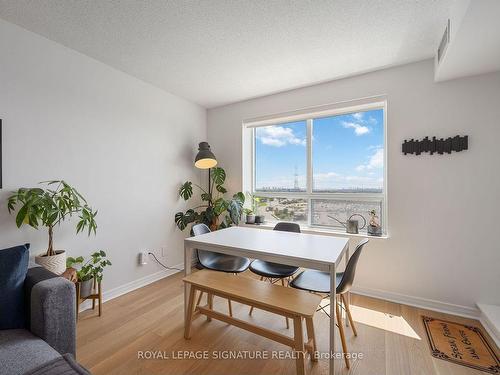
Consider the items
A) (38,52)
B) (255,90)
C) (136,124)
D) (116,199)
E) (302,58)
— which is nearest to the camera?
(38,52)

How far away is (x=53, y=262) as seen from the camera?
1.83 m

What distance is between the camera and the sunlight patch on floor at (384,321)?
1.94 metres

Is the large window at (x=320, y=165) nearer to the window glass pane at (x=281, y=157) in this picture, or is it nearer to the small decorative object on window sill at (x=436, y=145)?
the window glass pane at (x=281, y=157)

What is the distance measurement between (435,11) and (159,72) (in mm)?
2572

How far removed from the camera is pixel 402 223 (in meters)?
2.46

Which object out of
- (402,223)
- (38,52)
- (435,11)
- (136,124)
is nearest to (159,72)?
(136,124)

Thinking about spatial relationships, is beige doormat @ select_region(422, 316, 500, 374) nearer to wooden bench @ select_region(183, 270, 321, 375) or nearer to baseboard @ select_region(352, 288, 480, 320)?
baseboard @ select_region(352, 288, 480, 320)

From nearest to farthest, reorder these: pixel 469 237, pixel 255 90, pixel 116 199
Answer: pixel 469 237 → pixel 116 199 → pixel 255 90

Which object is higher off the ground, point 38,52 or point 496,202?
point 38,52

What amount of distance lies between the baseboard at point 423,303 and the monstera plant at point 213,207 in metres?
1.78

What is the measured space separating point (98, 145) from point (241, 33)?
1801mm

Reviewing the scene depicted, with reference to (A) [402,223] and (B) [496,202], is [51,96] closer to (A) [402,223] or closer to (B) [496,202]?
(A) [402,223]

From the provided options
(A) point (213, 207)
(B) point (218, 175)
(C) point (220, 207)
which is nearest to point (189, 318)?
(C) point (220, 207)

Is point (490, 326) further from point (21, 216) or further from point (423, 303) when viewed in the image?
point (21, 216)
